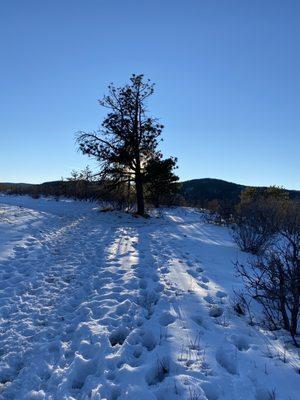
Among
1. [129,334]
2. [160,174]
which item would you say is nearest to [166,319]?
[129,334]

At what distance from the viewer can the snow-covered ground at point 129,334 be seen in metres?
4.10

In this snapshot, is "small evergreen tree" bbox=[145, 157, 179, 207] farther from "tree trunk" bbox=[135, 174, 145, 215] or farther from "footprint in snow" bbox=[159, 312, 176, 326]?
"footprint in snow" bbox=[159, 312, 176, 326]

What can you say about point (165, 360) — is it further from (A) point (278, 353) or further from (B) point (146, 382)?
(A) point (278, 353)

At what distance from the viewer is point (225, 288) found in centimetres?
779

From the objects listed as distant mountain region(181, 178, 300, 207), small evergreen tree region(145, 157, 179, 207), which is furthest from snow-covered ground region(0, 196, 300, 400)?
distant mountain region(181, 178, 300, 207)

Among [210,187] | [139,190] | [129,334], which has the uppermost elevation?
[210,187]

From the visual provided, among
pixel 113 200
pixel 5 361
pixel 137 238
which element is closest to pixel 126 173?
pixel 113 200

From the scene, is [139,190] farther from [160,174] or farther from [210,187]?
[210,187]

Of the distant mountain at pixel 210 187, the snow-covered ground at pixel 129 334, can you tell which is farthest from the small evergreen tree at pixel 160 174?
the distant mountain at pixel 210 187

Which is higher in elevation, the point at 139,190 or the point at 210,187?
the point at 210,187

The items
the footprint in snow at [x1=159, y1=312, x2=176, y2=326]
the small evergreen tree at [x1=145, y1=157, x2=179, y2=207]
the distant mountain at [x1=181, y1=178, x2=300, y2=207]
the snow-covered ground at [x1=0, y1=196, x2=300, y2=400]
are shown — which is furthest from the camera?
the distant mountain at [x1=181, y1=178, x2=300, y2=207]

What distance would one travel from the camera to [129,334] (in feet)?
17.9

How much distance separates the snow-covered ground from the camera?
4.10m

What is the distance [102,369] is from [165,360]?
787 millimetres
